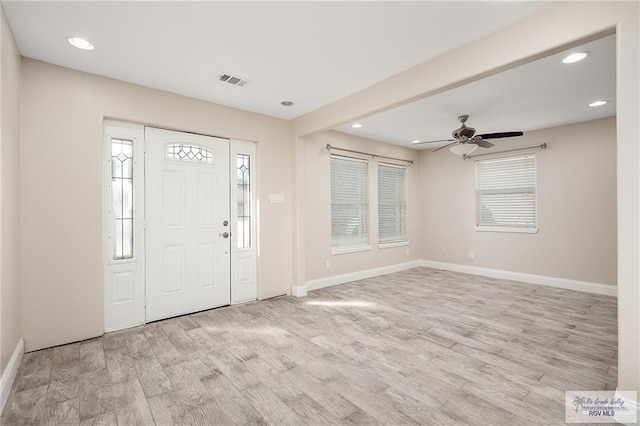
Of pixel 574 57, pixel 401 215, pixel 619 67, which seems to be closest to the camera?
pixel 619 67

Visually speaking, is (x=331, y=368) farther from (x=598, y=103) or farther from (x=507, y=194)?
(x=507, y=194)

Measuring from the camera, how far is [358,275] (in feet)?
18.7

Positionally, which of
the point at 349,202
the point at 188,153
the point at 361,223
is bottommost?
the point at 361,223

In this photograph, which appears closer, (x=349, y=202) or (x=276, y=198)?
(x=276, y=198)

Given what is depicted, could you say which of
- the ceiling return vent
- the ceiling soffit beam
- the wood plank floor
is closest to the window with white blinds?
the wood plank floor

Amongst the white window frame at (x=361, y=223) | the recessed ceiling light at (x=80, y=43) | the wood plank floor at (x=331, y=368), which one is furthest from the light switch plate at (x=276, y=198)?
the recessed ceiling light at (x=80, y=43)

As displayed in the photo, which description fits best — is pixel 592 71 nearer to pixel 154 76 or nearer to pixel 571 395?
pixel 571 395

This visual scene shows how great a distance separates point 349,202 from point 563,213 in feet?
11.7

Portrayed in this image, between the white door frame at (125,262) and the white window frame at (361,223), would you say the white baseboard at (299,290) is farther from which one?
the white door frame at (125,262)

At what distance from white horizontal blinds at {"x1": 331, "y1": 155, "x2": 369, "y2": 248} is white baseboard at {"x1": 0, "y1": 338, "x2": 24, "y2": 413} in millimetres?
4031

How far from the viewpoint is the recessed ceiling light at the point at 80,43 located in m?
2.52

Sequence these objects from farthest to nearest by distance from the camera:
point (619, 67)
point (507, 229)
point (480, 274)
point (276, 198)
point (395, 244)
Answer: point (395, 244) < point (480, 274) < point (507, 229) < point (276, 198) < point (619, 67)

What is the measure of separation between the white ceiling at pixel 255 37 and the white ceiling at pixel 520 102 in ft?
1.19

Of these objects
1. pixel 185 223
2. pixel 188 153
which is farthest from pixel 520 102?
pixel 185 223
